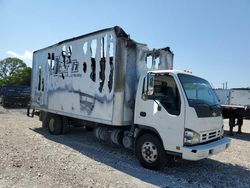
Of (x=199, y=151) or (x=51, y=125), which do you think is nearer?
(x=199, y=151)

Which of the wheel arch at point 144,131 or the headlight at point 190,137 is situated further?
the wheel arch at point 144,131

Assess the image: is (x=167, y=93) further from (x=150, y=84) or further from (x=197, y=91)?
(x=197, y=91)

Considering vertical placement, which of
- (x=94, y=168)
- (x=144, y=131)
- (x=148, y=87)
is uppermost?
(x=148, y=87)

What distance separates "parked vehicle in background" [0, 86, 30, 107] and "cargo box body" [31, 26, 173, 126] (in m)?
12.9

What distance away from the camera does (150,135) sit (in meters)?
6.88

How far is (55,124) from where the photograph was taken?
36.0ft

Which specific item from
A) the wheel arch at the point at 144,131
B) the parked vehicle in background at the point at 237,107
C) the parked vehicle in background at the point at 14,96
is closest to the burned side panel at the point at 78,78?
the wheel arch at the point at 144,131

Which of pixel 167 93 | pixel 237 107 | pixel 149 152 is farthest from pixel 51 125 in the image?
pixel 237 107

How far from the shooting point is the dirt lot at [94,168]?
229 inches

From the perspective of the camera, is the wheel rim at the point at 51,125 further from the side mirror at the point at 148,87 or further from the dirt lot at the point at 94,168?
the side mirror at the point at 148,87

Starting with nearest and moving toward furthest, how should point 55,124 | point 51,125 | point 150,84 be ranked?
point 150,84 → point 55,124 → point 51,125

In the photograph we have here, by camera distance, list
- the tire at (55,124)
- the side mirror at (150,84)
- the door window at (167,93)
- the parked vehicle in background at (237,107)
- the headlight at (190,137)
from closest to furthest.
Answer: the headlight at (190,137), the door window at (167,93), the side mirror at (150,84), the tire at (55,124), the parked vehicle in background at (237,107)

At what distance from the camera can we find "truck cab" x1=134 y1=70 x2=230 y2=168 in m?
6.14

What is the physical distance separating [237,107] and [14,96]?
17629 millimetres
